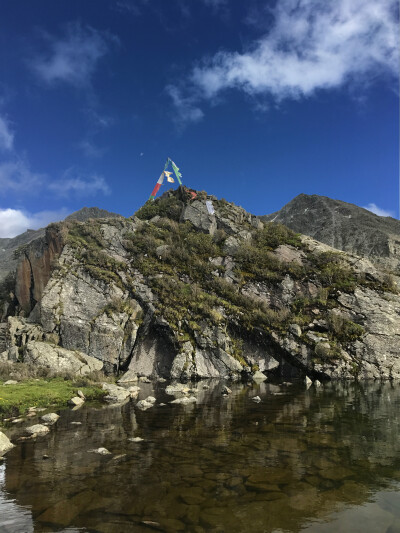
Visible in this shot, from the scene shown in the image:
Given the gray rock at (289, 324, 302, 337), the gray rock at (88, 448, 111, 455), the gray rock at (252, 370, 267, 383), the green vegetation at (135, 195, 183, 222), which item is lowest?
the gray rock at (252, 370, 267, 383)

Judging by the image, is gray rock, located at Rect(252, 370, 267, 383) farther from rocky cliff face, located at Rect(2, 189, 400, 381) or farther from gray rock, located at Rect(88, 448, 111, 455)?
gray rock, located at Rect(88, 448, 111, 455)

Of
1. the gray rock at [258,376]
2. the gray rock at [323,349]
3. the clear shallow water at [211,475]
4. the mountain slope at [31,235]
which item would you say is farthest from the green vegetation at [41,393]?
the mountain slope at [31,235]

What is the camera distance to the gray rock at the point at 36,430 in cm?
1470

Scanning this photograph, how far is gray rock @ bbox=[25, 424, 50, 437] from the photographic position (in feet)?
48.2

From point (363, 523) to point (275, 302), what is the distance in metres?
39.1

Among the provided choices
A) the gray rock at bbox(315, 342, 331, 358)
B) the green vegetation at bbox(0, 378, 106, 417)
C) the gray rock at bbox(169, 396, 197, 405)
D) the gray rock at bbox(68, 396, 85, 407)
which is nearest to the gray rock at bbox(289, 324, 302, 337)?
the gray rock at bbox(315, 342, 331, 358)

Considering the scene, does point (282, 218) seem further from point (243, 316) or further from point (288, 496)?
point (288, 496)

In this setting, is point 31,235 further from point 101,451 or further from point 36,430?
point 101,451

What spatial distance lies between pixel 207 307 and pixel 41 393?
24592 mm

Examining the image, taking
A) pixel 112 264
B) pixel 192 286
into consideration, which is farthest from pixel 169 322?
pixel 112 264

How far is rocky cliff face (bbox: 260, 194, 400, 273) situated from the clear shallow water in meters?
81.7

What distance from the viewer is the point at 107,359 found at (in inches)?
1451

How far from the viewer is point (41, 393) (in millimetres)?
21500

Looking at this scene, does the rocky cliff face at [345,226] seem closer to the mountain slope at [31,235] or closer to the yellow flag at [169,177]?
the yellow flag at [169,177]
